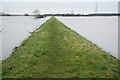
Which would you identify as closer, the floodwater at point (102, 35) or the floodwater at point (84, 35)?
the floodwater at point (84, 35)

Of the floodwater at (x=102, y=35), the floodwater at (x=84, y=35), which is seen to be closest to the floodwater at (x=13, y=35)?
the floodwater at (x=84, y=35)

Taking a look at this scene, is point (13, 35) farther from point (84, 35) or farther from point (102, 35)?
point (102, 35)

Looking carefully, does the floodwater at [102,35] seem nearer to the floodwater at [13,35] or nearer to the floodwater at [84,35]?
the floodwater at [84,35]

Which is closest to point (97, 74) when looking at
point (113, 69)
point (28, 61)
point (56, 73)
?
point (113, 69)

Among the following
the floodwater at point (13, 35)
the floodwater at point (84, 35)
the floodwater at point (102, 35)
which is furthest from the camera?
the floodwater at point (102, 35)

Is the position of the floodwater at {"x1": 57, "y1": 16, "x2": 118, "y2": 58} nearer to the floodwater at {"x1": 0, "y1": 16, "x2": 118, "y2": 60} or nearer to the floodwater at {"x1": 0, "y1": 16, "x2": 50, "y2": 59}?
the floodwater at {"x1": 0, "y1": 16, "x2": 118, "y2": 60}

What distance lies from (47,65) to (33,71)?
1.32 m

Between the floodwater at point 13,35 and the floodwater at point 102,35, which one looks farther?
the floodwater at point 102,35

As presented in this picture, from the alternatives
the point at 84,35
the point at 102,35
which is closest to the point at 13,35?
the point at 84,35

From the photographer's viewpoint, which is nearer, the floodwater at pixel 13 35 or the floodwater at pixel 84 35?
the floodwater at pixel 13 35

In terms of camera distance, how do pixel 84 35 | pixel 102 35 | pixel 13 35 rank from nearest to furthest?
pixel 84 35
pixel 102 35
pixel 13 35

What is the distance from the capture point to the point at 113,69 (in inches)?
495

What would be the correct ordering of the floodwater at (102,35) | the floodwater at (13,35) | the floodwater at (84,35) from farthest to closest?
the floodwater at (102,35)
the floodwater at (84,35)
the floodwater at (13,35)

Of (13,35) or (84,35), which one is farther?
(13,35)
